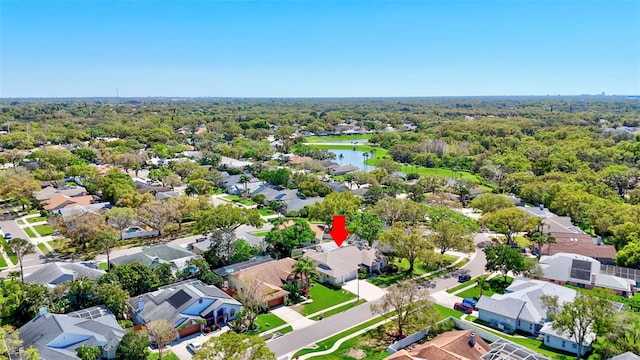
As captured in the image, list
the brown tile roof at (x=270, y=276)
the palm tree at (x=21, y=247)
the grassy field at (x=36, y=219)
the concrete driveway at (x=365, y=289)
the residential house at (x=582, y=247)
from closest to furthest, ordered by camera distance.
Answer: the brown tile roof at (x=270, y=276), the palm tree at (x=21, y=247), the concrete driveway at (x=365, y=289), the residential house at (x=582, y=247), the grassy field at (x=36, y=219)

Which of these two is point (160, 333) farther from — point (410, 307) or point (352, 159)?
point (352, 159)

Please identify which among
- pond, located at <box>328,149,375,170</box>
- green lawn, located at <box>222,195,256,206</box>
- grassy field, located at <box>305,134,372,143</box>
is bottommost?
green lawn, located at <box>222,195,256,206</box>

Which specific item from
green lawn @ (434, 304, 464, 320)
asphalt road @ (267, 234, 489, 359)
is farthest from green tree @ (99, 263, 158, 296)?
green lawn @ (434, 304, 464, 320)

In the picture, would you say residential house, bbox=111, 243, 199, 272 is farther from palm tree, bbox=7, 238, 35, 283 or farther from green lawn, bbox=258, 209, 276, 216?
green lawn, bbox=258, 209, 276, 216

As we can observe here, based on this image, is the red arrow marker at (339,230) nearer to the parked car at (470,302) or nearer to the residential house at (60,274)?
the parked car at (470,302)

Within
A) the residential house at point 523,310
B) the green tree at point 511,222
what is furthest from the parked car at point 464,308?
the green tree at point 511,222

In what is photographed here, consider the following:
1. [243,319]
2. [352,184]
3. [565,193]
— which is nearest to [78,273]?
[243,319]

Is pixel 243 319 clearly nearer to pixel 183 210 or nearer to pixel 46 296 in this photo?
pixel 46 296
